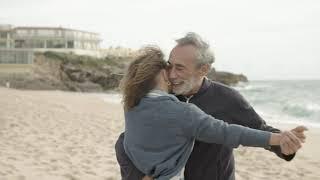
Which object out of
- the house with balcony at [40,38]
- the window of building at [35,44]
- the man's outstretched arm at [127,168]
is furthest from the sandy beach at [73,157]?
the window of building at [35,44]

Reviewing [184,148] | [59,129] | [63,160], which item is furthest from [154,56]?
[59,129]

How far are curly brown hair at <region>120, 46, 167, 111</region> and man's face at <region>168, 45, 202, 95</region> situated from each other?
8 cm

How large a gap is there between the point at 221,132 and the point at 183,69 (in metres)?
0.38

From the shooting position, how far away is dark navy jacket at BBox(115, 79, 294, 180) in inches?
88.9

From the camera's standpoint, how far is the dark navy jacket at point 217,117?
226 cm

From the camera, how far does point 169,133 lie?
202 centimetres

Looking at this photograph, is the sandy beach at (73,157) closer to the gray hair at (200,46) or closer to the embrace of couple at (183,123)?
the embrace of couple at (183,123)

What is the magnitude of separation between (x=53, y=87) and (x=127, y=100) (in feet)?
134

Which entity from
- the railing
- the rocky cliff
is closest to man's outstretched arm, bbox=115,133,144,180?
the rocky cliff

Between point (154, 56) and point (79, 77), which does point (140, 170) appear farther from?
point (79, 77)

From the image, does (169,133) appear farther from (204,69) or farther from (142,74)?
Answer: (204,69)

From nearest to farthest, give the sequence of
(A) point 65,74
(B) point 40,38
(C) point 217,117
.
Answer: (C) point 217,117, (A) point 65,74, (B) point 40,38

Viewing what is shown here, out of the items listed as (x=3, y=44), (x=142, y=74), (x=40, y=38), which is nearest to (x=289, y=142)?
(x=142, y=74)

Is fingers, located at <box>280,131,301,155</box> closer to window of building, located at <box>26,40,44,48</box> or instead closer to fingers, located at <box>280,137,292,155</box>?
fingers, located at <box>280,137,292,155</box>
